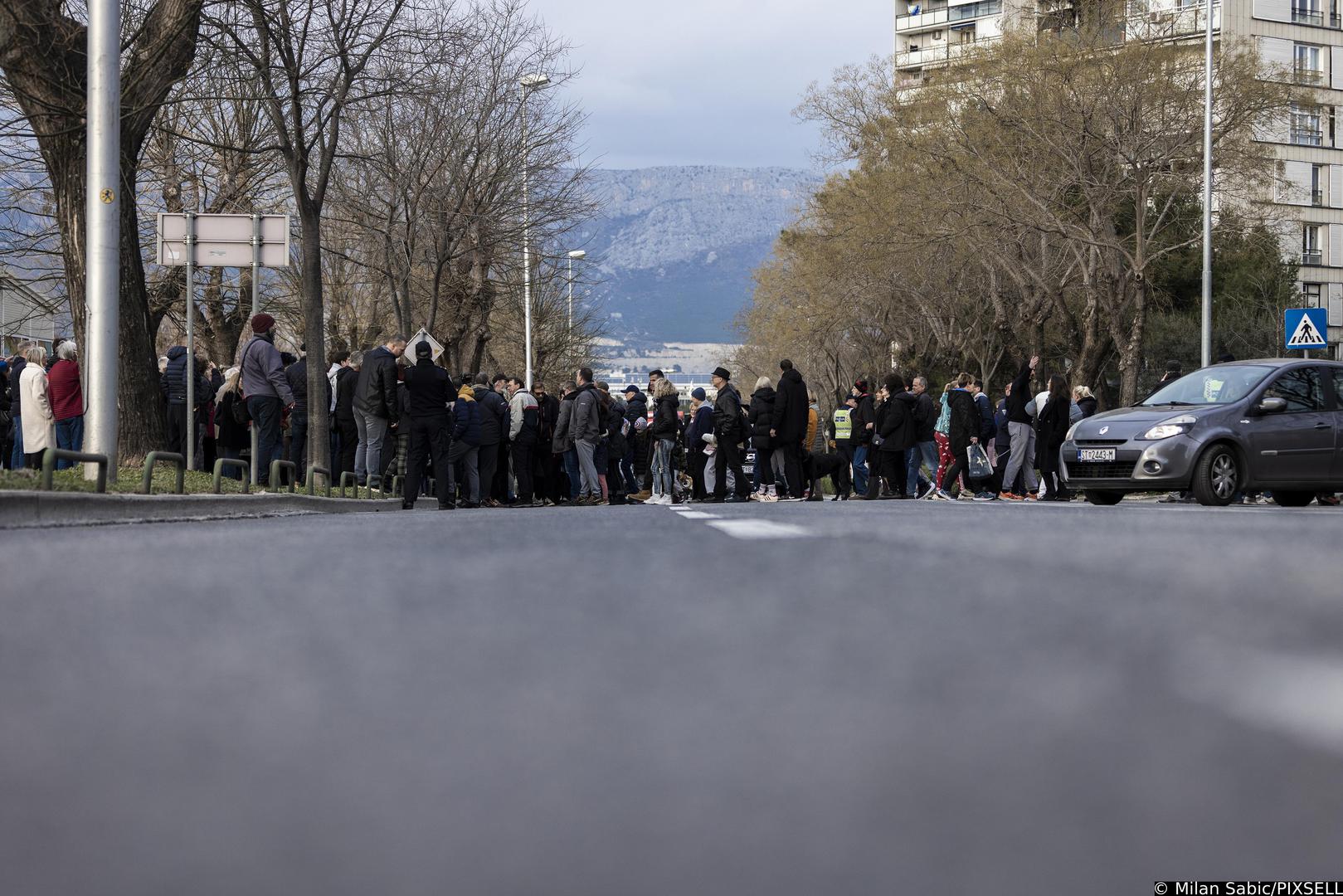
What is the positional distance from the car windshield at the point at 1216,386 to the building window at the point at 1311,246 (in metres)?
65.0

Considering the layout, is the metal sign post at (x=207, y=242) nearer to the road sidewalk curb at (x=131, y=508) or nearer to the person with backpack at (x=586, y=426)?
the road sidewalk curb at (x=131, y=508)

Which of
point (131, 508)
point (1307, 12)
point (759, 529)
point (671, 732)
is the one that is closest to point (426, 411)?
point (131, 508)

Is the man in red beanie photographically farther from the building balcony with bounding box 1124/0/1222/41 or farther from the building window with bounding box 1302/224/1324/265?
the building window with bounding box 1302/224/1324/265

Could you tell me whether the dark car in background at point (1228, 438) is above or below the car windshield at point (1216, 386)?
below

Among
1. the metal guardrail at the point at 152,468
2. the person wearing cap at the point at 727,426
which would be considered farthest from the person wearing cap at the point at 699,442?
the metal guardrail at the point at 152,468

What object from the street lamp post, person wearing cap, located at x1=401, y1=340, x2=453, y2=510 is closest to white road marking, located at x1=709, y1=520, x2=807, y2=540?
person wearing cap, located at x1=401, y1=340, x2=453, y2=510

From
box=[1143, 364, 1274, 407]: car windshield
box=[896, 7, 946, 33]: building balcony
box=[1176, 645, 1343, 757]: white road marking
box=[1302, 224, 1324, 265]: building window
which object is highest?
box=[896, 7, 946, 33]: building balcony

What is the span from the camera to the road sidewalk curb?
11.5 meters

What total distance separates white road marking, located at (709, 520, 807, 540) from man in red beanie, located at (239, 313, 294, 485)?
10.7 m

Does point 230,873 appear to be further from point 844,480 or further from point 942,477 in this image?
point 844,480

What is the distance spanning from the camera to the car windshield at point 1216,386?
18422 millimetres

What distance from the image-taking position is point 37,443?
60.4 feet

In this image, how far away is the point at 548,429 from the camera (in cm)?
2736

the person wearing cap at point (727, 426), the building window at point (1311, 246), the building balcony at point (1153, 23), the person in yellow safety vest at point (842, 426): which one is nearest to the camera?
the person wearing cap at point (727, 426)
